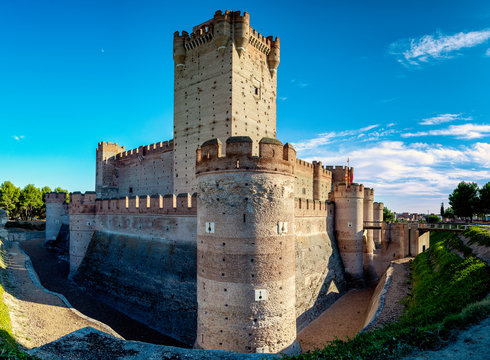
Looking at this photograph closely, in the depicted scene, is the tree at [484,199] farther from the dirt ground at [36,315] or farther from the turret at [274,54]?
the dirt ground at [36,315]

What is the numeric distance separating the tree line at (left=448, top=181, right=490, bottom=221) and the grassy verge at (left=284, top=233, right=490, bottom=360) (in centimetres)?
3022

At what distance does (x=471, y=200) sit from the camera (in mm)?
44156

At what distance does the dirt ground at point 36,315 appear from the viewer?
11.8 metres

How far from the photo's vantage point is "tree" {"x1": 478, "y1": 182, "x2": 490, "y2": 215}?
1668 inches

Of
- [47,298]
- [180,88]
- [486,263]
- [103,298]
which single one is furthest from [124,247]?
[486,263]

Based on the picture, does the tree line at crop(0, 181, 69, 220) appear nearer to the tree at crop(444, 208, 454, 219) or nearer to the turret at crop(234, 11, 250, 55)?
the turret at crop(234, 11, 250, 55)

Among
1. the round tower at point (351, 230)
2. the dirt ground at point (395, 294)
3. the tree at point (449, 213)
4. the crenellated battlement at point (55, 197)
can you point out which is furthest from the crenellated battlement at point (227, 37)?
the tree at point (449, 213)

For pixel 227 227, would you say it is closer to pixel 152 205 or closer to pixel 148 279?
pixel 148 279

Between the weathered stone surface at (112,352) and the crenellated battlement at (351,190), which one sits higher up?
the crenellated battlement at (351,190)

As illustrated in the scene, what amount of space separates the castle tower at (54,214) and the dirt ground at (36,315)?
52.0 feet

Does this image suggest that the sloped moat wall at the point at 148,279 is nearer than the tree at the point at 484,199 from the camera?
Yes

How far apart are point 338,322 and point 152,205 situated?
45.5 feet

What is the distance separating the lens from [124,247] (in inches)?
811

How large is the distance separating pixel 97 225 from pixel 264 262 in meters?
19.0
